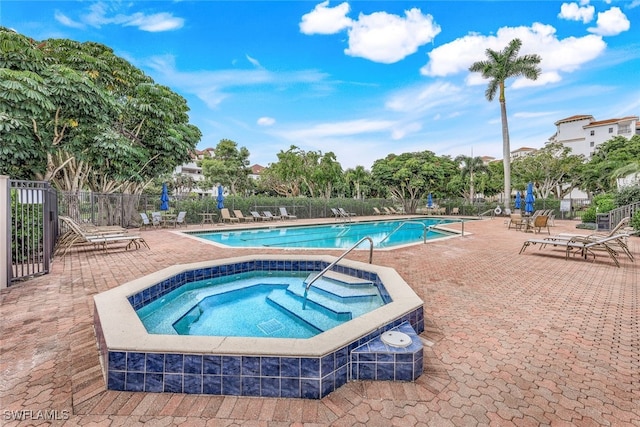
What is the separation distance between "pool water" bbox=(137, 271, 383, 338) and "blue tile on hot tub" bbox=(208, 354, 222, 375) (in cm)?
134

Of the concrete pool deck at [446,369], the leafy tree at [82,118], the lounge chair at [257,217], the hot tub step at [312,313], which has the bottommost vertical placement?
the hot tub step at [312,313]

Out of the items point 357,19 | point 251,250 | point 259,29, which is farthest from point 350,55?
point 251,250

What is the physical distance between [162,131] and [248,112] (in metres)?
16.1

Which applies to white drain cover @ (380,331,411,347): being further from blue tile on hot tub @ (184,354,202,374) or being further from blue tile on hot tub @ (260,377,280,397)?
blue tile on hot tub @ (184,354,202,374)

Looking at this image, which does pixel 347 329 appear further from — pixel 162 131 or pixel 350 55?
pixel 350 55

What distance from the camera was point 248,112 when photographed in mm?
29328

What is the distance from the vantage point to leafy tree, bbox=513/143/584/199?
31.9m

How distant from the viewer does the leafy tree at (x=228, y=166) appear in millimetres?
36656

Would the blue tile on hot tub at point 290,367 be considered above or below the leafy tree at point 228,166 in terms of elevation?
below

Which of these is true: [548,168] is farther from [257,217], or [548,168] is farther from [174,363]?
[174,363]

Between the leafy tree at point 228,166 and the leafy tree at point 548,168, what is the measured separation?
3318cm

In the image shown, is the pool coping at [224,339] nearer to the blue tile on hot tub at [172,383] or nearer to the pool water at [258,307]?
the blue tile on hot tub at [172,383]

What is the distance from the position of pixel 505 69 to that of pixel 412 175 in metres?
11.8

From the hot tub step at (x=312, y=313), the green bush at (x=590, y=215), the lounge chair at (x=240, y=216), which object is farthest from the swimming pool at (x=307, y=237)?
the green bush at (x=590, y=215)
